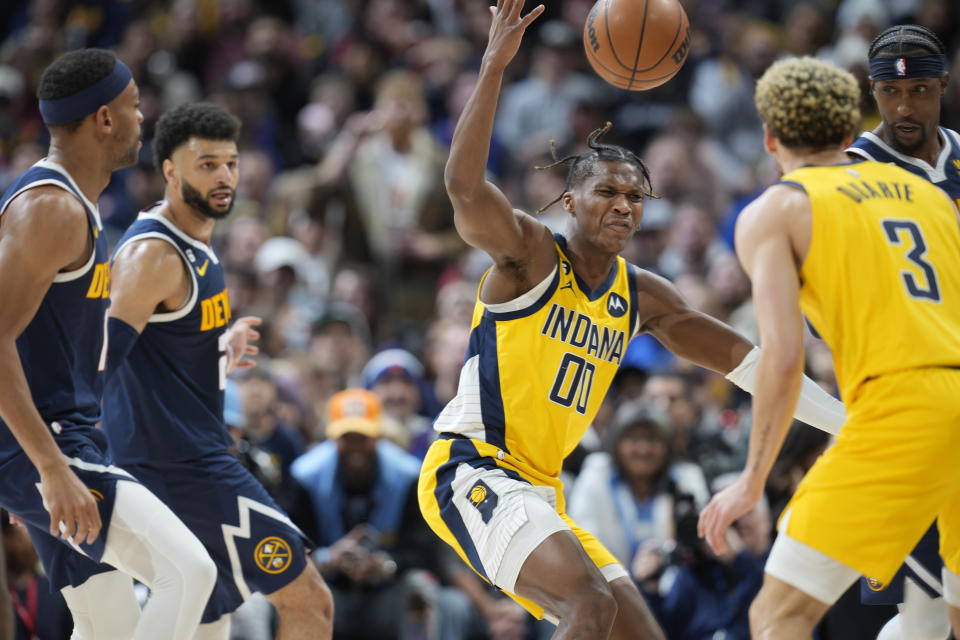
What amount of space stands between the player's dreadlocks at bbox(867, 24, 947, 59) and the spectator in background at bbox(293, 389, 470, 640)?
4.20m

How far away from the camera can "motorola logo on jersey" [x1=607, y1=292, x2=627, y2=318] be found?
518 cm

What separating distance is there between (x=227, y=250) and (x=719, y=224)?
486 cm

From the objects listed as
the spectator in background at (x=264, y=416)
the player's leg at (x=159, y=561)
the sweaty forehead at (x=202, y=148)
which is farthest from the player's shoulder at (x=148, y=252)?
the spectator in background at (x=264, y=416)

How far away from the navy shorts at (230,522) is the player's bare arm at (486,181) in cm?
164

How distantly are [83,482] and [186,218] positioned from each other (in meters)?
1.41

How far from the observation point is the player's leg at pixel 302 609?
543 cm

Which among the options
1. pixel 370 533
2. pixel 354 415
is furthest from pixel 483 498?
pixel 354 415

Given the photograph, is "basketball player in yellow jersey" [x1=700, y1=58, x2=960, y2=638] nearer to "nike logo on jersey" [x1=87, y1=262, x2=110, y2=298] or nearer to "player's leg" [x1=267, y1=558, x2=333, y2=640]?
"player's leg" [x1=267, y1=558, x2=333, y2=640]

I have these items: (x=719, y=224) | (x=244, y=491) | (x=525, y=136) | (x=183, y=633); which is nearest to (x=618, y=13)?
(x=244, y=491)

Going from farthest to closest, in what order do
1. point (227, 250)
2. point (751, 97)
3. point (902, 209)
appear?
point (751, 97), point (227, 250), point (902, 209)

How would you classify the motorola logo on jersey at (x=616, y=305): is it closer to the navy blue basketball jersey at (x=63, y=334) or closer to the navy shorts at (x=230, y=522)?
the navy shorts at (x=230, y=522)

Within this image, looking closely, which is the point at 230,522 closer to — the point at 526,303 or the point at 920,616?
the point at 526,303

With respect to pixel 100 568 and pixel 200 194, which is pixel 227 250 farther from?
pixel 100 568

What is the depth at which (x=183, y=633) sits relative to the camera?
190 inches
